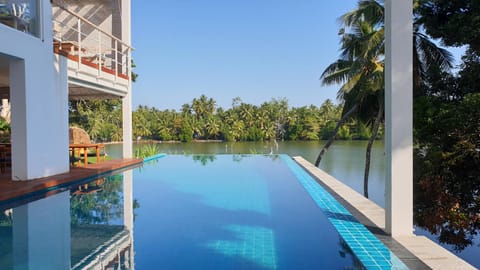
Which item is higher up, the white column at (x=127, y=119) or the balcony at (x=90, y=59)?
the balcony at (x=90, y=59)

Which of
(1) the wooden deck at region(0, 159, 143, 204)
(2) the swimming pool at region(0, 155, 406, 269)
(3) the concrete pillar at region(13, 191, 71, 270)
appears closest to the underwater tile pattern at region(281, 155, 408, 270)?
(2) the swimming pool at region(0, 155, 406, 269)

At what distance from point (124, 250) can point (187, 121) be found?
130 ft

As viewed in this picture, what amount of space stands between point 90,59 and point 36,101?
12.6 ft

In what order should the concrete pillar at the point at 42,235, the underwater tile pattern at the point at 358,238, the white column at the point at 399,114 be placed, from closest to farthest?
1. the underwater tile pattern at the point at 358,238
2. the concrete pillar at the point at 42,235
3. the white column at the point at 399,114

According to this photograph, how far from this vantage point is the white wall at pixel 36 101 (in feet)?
19.1

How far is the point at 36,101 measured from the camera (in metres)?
6.15

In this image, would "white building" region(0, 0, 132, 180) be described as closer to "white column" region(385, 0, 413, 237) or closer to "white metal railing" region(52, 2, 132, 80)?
"white metal railing" region(52, 2, 132, 80)

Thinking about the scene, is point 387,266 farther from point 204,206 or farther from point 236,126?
point 236,126

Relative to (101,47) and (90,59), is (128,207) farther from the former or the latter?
(101,47)

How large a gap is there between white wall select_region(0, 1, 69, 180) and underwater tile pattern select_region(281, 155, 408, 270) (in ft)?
16.0

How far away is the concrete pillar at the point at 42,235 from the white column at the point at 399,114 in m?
2.89

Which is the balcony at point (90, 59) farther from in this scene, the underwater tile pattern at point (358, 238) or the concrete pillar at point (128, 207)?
the underwater tile pattern at point (358, 238)

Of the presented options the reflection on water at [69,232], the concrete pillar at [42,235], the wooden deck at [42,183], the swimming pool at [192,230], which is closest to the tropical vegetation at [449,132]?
the swimming pool at [192,230]

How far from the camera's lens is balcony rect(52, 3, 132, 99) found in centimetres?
732
